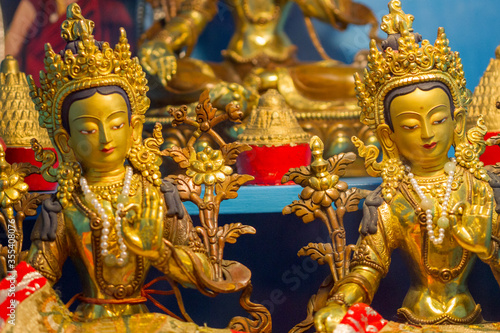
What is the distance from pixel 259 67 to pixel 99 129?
118 centimetres

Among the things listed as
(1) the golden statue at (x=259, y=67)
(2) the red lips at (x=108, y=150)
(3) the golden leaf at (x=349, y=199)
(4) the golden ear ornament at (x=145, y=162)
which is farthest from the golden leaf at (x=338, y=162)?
(1) the golden statue at (x=259, y=67)

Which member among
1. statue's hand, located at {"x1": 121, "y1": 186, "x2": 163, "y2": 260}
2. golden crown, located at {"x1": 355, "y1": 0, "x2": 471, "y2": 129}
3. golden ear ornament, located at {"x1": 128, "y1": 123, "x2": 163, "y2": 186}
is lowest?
statue's hand, located at {"x1": 121, "y1": 186, "x2": 163, "y2": 260}

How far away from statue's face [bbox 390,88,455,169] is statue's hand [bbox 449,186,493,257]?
138mm

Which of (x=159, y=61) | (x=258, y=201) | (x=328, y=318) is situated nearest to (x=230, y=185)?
(x=258, y=201)

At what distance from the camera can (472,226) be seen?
1.79 m

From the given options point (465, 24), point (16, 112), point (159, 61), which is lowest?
point (16, 112)

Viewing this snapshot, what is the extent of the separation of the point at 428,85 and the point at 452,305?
49 cm

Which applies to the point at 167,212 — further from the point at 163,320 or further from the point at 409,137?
the point at 409,137

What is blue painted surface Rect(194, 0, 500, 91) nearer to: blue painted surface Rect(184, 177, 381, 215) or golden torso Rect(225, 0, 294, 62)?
golden torso Rect(225, 0, 294, 62)

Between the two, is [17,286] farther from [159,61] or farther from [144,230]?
[159,61]

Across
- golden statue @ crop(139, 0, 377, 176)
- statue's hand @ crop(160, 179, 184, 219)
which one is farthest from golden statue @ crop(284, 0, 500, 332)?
golden statue @ crop(139, 0, 377, 176)

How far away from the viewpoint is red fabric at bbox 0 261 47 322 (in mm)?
1755

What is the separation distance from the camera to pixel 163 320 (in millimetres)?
1823

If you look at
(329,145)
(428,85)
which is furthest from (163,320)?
(329,145)
